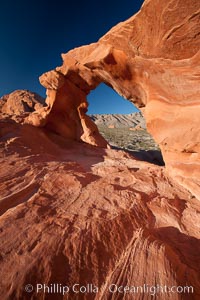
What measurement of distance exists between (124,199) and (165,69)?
17.1ft

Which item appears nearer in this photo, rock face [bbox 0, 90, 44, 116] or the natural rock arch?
the natural rock arch

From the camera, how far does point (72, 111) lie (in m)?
13.7

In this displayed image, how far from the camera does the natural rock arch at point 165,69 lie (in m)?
5.36

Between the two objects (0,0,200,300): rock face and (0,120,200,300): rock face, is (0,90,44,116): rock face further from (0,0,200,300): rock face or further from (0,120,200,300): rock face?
(0,120,200,300): rock face

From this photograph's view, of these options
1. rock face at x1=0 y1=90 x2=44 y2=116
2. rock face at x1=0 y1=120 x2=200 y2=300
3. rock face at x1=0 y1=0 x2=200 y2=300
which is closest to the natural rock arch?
rock face at x1=0 y1=0 x2=200 y2=300

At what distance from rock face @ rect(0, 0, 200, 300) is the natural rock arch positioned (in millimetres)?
35

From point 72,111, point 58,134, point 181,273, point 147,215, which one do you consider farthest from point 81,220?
point 72,111

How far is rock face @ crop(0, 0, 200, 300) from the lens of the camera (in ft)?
8.39

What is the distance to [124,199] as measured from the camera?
176 inches

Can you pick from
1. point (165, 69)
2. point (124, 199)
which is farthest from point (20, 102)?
point (124, 199)

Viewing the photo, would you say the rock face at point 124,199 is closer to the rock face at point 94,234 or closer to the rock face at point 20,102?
the rock face at point 94,234

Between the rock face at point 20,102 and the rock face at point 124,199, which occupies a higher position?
the rock face at point 20,102

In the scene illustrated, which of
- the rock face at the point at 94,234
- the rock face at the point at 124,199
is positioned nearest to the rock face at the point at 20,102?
the rock face at the point at 124,199

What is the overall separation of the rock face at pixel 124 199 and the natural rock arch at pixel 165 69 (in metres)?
0.03
